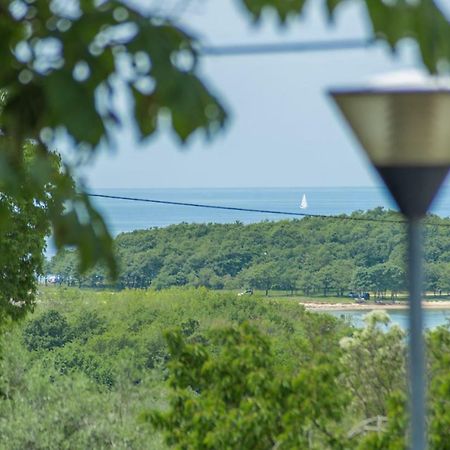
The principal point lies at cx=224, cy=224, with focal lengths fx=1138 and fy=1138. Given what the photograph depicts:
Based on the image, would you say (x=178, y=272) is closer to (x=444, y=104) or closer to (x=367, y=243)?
(x=367, y=243)

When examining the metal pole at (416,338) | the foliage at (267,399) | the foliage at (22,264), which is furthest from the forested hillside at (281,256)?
the metal pole at (416,338)

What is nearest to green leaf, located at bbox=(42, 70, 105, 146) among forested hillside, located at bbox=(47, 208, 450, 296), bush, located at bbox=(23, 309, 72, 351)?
forested hillside, located at bbox=(47, 208, 450, 296)

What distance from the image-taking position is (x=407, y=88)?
5.39ft

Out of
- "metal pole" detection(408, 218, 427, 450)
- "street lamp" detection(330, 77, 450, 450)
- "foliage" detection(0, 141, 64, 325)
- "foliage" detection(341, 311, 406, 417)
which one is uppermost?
"foliage" detection(0, 141, 64, 325)

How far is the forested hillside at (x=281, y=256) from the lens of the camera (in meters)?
25.6

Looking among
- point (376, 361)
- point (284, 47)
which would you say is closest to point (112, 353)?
point (376, 361)

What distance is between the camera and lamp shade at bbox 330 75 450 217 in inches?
65.1

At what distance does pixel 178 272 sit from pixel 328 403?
27.4 metres

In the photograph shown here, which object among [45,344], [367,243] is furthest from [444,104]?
[45,344]

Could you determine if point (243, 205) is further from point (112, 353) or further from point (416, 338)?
point (416, 338)

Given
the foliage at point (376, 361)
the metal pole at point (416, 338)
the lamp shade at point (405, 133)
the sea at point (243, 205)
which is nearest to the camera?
the lamp shade at point (405, 133)

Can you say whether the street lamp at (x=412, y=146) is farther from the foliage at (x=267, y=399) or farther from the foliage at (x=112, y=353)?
the foliage at (x=112, y=353)

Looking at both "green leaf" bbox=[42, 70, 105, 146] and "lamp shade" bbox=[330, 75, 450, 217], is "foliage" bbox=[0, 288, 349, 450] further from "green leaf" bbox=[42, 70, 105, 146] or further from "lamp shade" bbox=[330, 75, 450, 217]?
"green leaf" bbox=[42, 70, 105, 146]

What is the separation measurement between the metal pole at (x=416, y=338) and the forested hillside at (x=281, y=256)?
2258 centimetres
